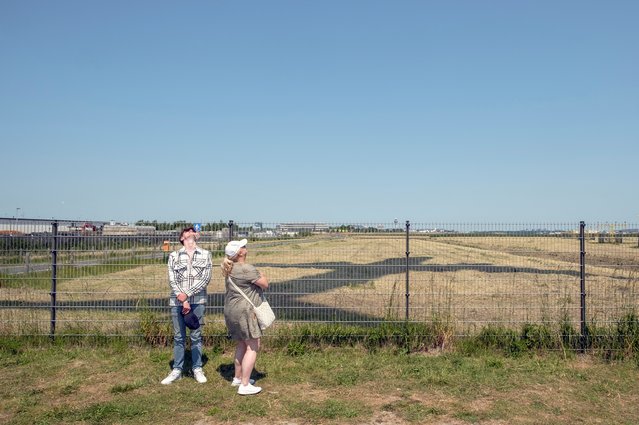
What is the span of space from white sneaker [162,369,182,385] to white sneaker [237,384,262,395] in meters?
1.09

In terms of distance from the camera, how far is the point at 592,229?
26.9 ft

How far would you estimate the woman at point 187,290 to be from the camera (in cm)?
661

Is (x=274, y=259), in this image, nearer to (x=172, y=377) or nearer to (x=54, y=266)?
(x=172, y=377)

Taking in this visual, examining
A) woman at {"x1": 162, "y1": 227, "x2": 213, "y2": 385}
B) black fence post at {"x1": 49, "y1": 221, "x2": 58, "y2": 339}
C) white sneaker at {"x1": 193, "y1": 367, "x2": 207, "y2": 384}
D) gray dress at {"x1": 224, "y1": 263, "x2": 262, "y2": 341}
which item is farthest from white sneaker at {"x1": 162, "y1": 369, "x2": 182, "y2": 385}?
black fence post at {"x1": 49, "y1": 221, "x2": 58, "y2": 339}

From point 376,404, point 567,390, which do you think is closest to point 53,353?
point 376,404

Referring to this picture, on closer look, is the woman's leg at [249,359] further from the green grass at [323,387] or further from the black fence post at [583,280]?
the black fence post at [583,280]

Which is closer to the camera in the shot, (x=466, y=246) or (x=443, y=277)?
(x=466, y=246)

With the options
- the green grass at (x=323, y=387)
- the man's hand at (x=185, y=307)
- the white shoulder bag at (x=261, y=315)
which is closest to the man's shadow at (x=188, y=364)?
the green grass at (x=323, y=387)

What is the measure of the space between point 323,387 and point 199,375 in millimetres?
1710

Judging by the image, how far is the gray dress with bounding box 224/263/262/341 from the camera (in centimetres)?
610

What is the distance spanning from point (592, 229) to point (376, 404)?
16.3 ft

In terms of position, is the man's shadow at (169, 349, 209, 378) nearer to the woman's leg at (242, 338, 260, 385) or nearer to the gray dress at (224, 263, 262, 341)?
the woman's leg at (242, 338, 260, 385)

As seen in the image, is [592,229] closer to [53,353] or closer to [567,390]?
[567,390]

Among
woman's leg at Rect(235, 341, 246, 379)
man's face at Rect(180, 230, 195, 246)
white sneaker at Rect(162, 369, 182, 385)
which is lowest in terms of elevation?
white sneaker at Rect(162, 369, 182, 385)
